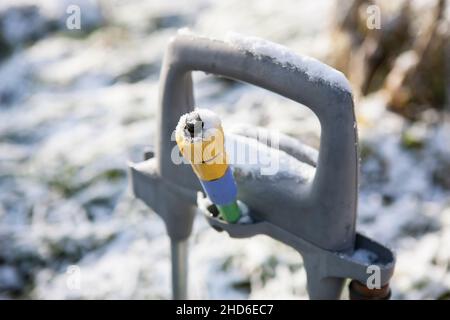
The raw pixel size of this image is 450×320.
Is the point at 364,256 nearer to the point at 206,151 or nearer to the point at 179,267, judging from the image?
the point at 206,151

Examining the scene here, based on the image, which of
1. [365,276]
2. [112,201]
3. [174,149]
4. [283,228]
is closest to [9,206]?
[112,201]

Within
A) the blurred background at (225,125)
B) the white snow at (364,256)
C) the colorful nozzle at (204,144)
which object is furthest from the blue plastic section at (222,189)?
the blurred background at (225,125)

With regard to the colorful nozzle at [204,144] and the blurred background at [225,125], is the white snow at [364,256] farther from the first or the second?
the blurred background at [225,125]

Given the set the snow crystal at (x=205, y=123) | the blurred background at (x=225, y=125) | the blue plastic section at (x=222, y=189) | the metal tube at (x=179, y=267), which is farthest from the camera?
the blurred background at (x=225, y=125)

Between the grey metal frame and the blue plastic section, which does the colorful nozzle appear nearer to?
the blue plastic section

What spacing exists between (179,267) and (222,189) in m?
0.44

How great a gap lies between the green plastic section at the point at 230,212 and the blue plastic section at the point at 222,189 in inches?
0.7

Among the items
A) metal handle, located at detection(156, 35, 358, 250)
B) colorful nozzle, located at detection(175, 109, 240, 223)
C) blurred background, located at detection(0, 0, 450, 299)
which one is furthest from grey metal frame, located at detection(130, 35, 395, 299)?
blurred background, located at detection(0, 0, 450, 299)

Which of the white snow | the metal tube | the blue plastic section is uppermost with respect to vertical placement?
the blue plastic section

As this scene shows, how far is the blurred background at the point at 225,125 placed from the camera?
1811mm

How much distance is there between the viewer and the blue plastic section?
934 millimetres

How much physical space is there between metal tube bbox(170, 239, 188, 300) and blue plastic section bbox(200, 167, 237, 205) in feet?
1.13

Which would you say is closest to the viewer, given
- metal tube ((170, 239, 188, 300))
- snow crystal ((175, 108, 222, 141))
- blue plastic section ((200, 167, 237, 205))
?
snow crystal ((175, 108, 222, 141))
